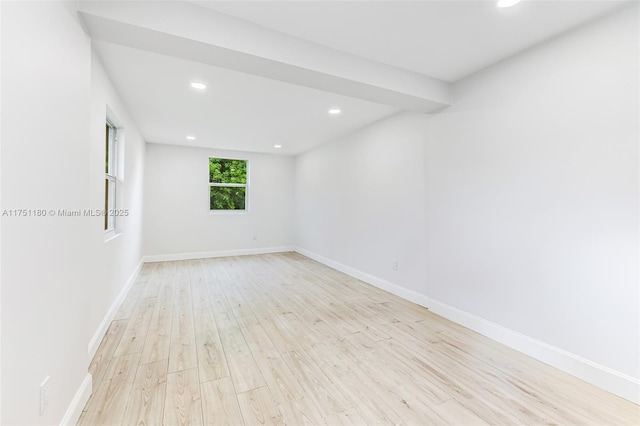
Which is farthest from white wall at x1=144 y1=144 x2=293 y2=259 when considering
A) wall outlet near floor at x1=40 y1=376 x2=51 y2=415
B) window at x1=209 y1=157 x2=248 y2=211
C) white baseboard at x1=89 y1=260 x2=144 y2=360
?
wall outlet near floor at x1=40 y1=376 x2=51 y2=415

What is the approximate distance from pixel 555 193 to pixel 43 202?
9.92 feet

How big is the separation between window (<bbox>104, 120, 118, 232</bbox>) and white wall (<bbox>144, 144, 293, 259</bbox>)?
2.49m

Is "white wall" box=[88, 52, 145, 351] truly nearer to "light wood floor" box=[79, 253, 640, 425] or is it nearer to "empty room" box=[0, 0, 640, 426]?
"empty room" box=[0, 0, 640, 426]

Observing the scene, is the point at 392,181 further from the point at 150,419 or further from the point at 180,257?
the point at 180,257

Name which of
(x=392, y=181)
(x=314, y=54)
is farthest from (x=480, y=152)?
(x=314, y=54)

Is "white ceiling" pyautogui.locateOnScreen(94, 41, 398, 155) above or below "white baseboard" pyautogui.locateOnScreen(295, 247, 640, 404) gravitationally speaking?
above

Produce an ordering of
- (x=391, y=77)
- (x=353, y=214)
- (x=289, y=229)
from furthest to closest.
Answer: (x=289, y=229) → (x=353, y=214) → (x=391, y=77)

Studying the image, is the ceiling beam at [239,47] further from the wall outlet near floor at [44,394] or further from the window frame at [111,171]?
the wall outlet near floor at [44,394]

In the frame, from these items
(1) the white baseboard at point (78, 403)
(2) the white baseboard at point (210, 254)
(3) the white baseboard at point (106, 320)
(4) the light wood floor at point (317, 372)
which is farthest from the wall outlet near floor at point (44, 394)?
(2) the white baseboard at point (210, 254)

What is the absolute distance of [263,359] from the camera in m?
2.11

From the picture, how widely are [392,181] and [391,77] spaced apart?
5.11 feet

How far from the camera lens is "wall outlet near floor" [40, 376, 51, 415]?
1127mm

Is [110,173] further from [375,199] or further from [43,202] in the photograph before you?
[375,199]

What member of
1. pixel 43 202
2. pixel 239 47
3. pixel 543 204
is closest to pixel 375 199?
pixel 543 204
